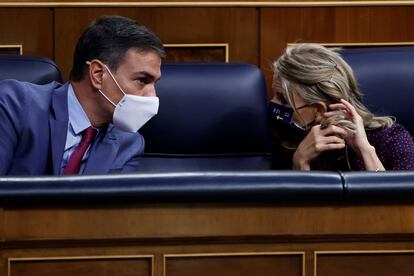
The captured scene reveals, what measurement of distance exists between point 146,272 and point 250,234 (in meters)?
0.09

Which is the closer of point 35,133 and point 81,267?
point 81,267

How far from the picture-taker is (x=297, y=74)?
1.16 meters

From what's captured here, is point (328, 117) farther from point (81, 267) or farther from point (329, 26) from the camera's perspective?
point (81, 267)

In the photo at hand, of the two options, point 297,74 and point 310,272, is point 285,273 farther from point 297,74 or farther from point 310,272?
point 297,74

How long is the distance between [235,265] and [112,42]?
0.44 metres

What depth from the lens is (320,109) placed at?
116cm

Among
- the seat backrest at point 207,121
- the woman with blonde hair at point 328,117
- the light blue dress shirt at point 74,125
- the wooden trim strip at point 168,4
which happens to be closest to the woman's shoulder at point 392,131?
the woman with blonde hair at point 328,117

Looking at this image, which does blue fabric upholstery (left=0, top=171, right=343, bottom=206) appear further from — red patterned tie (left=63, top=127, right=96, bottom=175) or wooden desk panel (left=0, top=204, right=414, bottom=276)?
red patterned tie (left=63, top=127, right=96, bottom=175)

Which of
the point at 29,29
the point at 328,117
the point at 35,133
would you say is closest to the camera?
the point at 35,133

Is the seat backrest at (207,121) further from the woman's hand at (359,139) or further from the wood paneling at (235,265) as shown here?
the wood paneling at (235,265)

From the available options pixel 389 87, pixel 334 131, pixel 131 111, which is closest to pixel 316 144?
pixel 334 131

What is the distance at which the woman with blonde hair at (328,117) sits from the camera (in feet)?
3.72

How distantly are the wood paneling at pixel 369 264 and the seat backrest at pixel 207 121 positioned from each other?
0.41 metres

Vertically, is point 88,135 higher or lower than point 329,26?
lower
